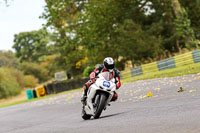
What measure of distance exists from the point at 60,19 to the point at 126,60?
29.1 feet

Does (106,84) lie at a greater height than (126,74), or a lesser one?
greater

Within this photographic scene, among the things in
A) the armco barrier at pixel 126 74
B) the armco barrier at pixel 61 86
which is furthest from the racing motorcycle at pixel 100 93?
the armco barrier at pixel 61 86

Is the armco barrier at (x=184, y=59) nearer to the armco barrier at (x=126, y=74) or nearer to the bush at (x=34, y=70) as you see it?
the armco barrier at (x=126, y=74)

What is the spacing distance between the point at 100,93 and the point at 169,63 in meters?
22.6

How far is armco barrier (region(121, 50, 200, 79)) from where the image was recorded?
96.2 feet

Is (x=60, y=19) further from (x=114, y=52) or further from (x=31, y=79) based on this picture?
(x=31, y=79)

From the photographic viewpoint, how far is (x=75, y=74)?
63.6m

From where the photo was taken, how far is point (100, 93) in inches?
408

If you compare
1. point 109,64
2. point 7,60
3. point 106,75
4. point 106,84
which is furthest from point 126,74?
point 7,60

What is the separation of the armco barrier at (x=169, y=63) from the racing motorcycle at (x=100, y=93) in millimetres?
18795

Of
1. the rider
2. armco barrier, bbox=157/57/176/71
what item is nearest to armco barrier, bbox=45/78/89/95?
armco barrier, bbox=157/57/176/71

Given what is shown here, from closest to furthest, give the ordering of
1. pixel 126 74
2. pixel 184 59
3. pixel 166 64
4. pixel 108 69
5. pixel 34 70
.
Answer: pixel 108 69, pixel 184 59, pixel 166 64, pixel 126 74, pixel 34 70

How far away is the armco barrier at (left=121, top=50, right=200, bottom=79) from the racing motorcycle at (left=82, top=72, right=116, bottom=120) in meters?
18.8

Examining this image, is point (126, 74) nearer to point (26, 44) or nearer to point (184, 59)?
point (184, 59)
